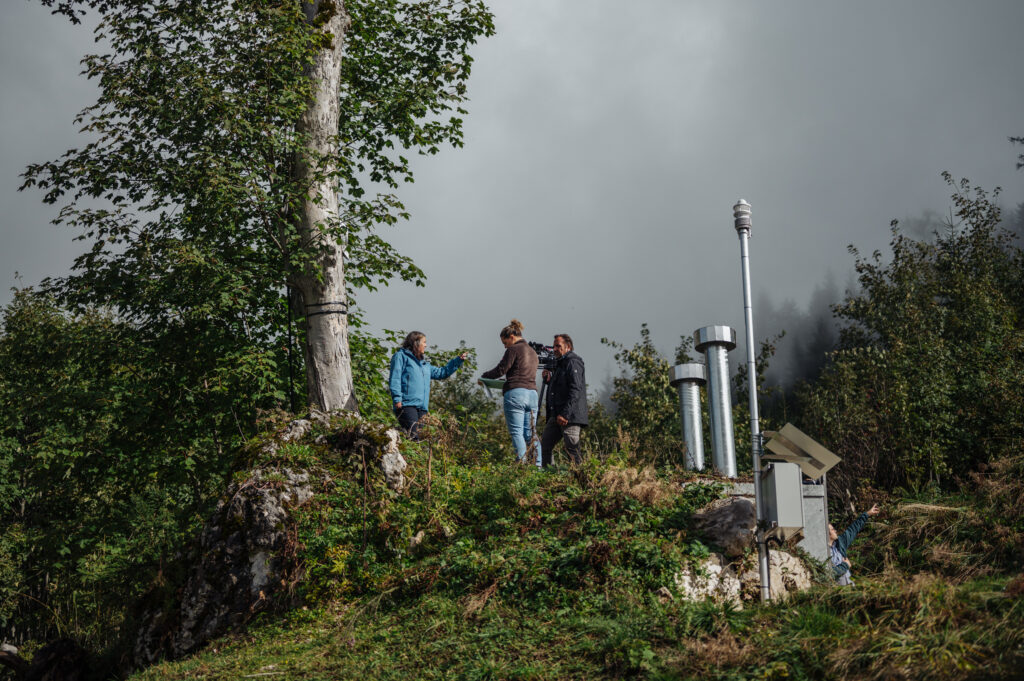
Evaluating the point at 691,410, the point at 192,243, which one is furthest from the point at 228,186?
the point at 691,410

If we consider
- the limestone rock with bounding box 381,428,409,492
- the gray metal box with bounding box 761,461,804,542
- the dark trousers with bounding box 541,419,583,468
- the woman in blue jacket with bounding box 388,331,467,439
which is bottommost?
the gray metal box with bounding box 761,461,804,542

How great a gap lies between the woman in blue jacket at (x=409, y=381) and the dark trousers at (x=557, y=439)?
1.62 metres

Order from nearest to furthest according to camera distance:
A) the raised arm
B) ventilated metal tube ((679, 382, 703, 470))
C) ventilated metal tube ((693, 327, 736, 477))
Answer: ventilated metal tube ((693, 327, 736, 477)) < ventilated metal tube ((679, 382, 703, 470)) < the raised arm

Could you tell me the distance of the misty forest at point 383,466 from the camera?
623 cm

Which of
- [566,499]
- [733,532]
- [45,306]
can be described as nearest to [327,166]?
[566,499]

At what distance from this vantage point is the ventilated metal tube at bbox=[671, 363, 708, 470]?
11102 millimetres

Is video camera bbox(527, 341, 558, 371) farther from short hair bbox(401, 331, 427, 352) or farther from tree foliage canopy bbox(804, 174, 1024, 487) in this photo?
tree foliage canopy bbox(804, 174, 1024, 487)

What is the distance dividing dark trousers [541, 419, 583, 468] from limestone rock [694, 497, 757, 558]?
8.82 feet

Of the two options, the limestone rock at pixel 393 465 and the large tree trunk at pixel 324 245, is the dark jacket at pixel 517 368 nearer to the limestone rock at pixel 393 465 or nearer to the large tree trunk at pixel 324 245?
the limestone rock at pixel 393 465

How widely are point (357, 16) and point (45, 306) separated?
15.0m

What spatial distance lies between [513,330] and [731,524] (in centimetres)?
429

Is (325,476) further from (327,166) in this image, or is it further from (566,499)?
(327,166)

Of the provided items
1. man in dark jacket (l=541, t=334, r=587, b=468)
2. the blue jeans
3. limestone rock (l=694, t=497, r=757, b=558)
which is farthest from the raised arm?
limestone rock (l=694, t=497, r=757, b=558)

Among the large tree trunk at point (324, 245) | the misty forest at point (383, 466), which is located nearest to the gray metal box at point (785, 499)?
the misty forest at point (383, 466)
